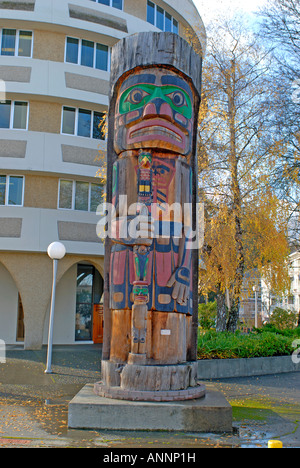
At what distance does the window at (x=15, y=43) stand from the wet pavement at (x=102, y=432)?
13371mm

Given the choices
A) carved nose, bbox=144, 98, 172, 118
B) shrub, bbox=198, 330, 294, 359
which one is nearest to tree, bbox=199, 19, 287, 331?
shrub, bbox=198, 330, 294, 359

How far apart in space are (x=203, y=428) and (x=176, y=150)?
13.2ft

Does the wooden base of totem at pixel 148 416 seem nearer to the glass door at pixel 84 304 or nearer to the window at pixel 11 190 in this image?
the window at pixel 11 190

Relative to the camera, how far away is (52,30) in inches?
727

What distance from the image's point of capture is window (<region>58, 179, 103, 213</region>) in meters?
18.0

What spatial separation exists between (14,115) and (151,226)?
1409 cm

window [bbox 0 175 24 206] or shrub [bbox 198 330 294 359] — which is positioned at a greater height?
window [bbox 0 175 24 206]

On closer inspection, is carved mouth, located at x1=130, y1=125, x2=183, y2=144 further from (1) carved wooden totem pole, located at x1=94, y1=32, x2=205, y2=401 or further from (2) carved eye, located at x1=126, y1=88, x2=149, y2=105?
(2) carved eye, located at x1=126, y1=88, x2=149, y2=105

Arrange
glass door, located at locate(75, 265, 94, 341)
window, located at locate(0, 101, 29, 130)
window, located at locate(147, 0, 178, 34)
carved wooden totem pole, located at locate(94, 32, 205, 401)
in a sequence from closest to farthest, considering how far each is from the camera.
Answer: carved wooden totem pole, located at locate(94, 32, 205, 401)
window, located at locate(0, 101, 29, 130)
glass door, located at locate(75, 265, 94, 341)
window, located at locate(147, 0, 178, 34)

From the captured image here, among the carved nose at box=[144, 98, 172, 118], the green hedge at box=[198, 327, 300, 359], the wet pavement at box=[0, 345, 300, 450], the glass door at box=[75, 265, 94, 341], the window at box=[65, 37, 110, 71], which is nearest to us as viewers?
the wet pavement at box=[0, 345, 300, 450]

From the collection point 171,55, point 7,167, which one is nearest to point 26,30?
point 7,167

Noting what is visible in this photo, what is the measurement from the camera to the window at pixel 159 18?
20984 millimetres

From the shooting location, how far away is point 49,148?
17.5 metres

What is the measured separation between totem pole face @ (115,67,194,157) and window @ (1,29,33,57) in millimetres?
13819
